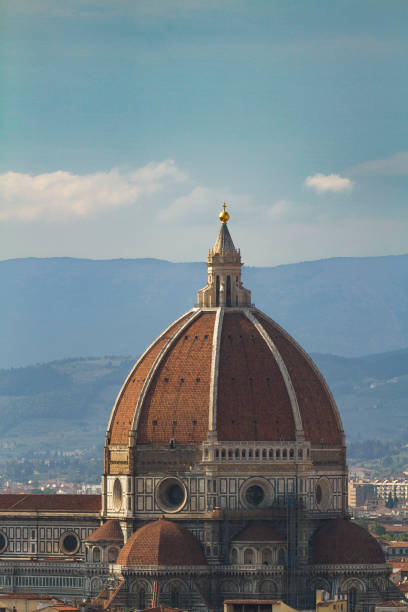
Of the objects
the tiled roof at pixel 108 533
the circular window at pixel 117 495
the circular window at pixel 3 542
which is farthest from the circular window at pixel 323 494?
the circular window at pixel 3 542

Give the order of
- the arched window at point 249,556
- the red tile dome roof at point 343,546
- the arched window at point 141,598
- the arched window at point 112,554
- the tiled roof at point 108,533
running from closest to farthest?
1. the arched window at point 141,598
2. the arched window at point 249,556
3. the red tile dome roof at point 343,546
4. the arched window at point 112,554
5. the tiled roof at point 108,533

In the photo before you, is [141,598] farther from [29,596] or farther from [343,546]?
[343,546]

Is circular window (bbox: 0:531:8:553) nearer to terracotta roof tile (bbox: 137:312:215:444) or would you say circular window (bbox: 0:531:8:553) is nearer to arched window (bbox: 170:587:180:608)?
terracotta roof tile (bbox: 137:312:215:444)

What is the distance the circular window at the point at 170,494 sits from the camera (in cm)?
10931

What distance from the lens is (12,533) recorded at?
378 feet

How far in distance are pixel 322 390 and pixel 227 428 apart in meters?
6.31

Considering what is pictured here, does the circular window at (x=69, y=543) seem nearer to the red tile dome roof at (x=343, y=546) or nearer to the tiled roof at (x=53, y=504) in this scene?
the tiled roof at (x=53, y=504)

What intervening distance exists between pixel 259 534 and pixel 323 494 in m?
6.65

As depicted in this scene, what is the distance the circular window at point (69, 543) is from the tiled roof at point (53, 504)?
51.0 inches

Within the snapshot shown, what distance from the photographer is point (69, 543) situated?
376ft

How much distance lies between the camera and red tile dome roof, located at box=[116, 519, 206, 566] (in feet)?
342

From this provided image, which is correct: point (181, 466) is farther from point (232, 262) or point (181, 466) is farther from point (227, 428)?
point (232, 262)

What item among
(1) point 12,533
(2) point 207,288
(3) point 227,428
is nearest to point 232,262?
(2) point 207,288

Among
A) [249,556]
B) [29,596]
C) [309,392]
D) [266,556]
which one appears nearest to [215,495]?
[249,556]
